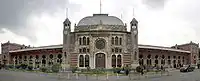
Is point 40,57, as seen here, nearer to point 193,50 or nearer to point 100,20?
point 100,20

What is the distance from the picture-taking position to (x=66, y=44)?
69.4 metres

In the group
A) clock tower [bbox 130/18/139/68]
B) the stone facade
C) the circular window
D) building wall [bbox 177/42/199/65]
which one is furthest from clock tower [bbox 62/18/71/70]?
building wall [bbox 177/42/199/65]

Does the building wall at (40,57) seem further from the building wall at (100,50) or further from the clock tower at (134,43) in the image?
the clock tower at (134,43)

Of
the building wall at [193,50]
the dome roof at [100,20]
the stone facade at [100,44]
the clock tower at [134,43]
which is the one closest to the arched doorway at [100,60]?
the stone facade at [100,44]

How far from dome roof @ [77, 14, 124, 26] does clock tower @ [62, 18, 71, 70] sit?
307cm

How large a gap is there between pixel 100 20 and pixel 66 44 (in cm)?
973

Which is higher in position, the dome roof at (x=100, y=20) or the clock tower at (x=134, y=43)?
the dome roof at (x=100, y=20)

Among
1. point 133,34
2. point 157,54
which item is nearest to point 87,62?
point 133,34


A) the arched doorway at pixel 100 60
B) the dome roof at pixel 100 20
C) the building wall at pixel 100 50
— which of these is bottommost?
the arched doorway at pixel 100 60

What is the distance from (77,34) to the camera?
6856 cm

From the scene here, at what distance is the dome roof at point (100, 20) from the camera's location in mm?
69312

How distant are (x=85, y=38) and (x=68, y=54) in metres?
5.51

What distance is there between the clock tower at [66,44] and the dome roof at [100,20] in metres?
3.07

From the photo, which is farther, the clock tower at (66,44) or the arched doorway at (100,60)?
the clock tower at (66,44)
